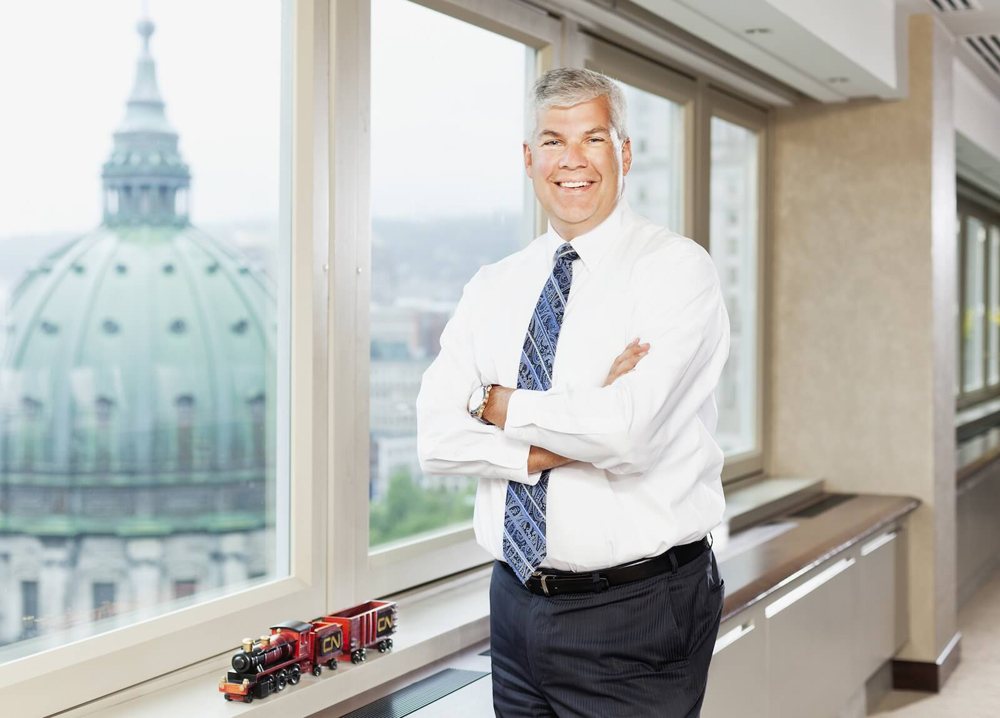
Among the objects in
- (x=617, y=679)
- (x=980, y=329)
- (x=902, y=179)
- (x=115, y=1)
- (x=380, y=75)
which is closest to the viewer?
(x=617, y=679)

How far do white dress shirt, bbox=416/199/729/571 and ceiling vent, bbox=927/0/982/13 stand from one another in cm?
289

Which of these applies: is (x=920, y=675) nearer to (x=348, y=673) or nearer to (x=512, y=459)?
(x=348, y=673)

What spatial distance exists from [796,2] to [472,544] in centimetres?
194

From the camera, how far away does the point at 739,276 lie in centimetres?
461

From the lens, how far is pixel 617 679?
1.72 meters

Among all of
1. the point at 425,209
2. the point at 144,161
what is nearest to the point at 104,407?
the point at 144,161

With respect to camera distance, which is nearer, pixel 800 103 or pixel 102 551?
pixel 102 551

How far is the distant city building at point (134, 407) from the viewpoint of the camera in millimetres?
1746

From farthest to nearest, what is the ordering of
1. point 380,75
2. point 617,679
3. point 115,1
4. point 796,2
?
point 796,2, point 380,75, point 115,1, point 617,679

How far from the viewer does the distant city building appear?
175 centimetres

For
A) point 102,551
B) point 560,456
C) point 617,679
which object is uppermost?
point 560,456

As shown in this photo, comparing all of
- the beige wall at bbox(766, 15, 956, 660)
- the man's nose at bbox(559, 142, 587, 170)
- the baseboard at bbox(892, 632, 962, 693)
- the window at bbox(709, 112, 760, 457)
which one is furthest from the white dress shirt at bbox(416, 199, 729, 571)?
the baseboard at bbox(892, 632, 962, 693)

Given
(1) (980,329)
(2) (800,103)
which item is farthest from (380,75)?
(1) (980,329)

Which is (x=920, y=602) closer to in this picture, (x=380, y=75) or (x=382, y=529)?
(x=382, y=529)
